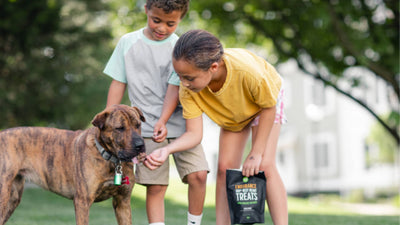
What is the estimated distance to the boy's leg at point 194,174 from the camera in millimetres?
4625

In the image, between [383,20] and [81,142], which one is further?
[383,20]

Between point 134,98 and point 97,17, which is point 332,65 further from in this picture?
point 134,98

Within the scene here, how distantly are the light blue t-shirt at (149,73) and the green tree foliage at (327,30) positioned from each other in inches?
311

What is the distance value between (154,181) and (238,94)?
113cm

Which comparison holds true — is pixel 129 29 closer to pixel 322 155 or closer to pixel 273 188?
pixel 273 188

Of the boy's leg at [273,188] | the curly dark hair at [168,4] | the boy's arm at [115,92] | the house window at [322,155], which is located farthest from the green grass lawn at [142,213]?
the house window at [322,155]

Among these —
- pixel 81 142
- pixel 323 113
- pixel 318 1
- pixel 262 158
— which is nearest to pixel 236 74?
pixel 262 158

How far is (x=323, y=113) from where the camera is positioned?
99.9 feet

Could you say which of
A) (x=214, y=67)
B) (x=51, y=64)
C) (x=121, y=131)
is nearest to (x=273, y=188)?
(x=214, y=67)

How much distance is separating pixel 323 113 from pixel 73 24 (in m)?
19.2

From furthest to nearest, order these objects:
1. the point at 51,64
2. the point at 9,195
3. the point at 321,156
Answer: the point at 321,156
the point at 51,64
the point at 9,195

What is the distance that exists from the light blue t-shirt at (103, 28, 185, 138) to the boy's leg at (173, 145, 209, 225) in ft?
0.74

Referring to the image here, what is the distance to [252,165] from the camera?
429 centimetres

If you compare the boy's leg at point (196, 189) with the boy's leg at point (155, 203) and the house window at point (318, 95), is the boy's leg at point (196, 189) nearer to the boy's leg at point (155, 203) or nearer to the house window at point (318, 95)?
the boy's leg at point (155, 203)
